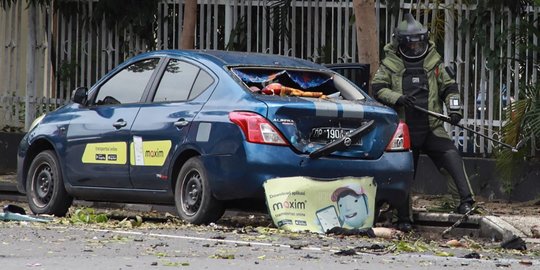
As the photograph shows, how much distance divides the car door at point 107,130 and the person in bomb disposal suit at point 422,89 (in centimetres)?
204

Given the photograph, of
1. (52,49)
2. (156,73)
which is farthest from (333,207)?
(52,49)

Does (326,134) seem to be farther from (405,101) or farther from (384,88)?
(384,88)

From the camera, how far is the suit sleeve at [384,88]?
12.5 metres

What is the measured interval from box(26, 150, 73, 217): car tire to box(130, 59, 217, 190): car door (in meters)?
1.02

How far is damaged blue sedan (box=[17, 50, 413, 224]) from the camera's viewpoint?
36.5ft

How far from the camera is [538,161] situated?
15.1 m

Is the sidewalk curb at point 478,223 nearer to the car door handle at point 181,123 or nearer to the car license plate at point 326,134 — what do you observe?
the car license plate at point 326,134

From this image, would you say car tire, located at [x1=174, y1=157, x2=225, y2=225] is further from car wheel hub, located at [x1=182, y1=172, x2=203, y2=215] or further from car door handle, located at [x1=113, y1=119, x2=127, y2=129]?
car door handle, located at [x1=113, y1=119, x2=127, y2=129]

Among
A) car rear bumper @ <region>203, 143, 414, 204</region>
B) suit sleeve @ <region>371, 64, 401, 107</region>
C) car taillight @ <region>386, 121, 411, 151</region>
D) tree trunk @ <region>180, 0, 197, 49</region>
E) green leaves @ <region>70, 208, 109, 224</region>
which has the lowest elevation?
green leaves @ <region>70, 208, 109, 224</region>

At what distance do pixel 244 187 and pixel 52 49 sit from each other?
8195 millimetres

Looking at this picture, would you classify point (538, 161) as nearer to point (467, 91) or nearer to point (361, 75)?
point (467, 91)

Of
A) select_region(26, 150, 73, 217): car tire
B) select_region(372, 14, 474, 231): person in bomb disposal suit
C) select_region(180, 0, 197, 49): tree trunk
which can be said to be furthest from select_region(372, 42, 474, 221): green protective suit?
select_region(180, 0, 197, 49): tree trunk

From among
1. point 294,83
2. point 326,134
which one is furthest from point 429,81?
point 326,134

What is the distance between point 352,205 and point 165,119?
174cm
